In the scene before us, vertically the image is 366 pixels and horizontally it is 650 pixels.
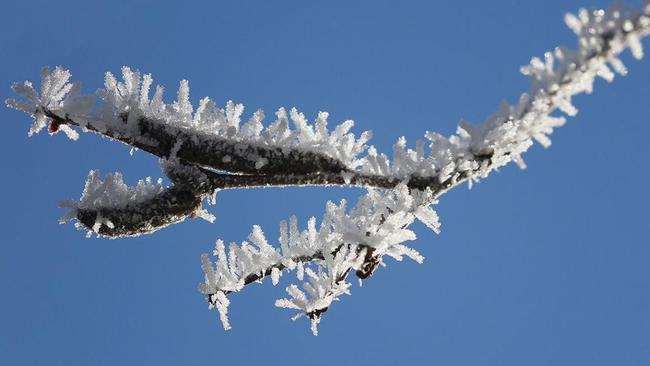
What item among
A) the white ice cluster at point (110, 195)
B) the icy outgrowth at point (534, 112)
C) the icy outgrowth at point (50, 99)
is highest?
the icy outgrowth at point (50, 99)

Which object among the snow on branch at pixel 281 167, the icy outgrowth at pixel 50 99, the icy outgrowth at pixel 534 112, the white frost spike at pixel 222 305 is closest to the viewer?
the icy outgrowth at pixel 534 112

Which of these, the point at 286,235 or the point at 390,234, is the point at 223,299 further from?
the point at 390,234

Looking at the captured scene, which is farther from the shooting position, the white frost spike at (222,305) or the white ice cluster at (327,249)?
the white frost spike at (222,305)

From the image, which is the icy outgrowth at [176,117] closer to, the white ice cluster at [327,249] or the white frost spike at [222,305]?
the white ice cluster at [327,249]

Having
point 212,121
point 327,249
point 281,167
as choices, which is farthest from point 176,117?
point 327,249

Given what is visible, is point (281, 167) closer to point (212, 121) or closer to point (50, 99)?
point (212, 121)

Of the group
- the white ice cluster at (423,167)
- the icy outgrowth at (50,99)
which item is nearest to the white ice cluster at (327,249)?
the white ice cluster at (423,167)

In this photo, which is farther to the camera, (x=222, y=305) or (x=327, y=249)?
(x=222, y=305)

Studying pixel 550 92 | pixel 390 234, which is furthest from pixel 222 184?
pixel 550 92
